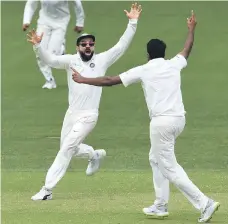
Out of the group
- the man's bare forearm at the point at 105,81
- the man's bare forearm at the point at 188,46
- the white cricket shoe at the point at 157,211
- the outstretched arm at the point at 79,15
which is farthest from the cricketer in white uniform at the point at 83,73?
the outstretched arm at the point at 79,15

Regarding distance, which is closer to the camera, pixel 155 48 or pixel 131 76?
pixel 131 76

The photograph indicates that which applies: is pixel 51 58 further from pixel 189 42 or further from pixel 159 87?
pixel 159 87

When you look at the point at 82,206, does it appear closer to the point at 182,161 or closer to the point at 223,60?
the point at 182,161

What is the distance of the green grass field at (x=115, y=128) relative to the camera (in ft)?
50.3

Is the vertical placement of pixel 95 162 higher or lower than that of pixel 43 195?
higher

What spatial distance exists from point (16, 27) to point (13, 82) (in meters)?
6.48

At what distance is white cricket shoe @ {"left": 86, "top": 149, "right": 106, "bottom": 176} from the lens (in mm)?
17408

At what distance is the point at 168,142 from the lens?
14219mm

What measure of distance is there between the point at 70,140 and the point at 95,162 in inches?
55.6

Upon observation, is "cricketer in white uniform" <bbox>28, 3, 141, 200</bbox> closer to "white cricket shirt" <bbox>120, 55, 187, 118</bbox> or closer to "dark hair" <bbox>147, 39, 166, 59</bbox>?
"dark hair" <bbox>147, 39, 166, 59</bbox>

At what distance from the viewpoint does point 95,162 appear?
57.5ft

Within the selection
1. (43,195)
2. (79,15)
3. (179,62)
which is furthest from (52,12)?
(179,62)

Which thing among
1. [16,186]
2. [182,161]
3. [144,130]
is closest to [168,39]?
[144,130]

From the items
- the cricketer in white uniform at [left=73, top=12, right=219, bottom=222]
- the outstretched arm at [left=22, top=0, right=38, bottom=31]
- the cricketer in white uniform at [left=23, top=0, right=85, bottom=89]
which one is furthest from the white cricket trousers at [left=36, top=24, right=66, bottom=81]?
the cricketer in white uniform at [left=73, top=12, right=219, bottom=222]
